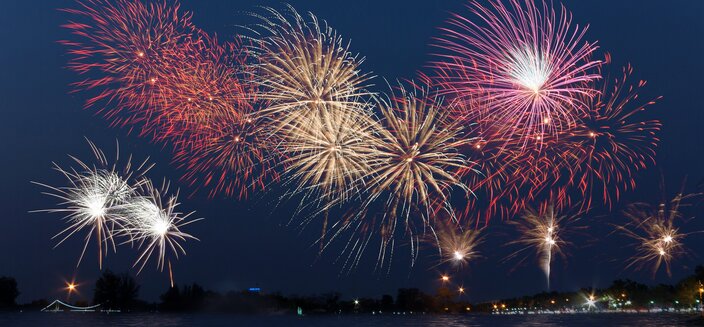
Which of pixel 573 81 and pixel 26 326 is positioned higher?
pixel 573 81

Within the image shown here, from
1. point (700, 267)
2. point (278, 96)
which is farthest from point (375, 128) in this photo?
point (700, 267)

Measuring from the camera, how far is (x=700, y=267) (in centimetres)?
13150

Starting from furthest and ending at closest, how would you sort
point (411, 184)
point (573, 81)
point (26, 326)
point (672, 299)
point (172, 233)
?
point (672, 299) → point (26, 326) → point (172, 233) → point (411, 184) → point (573, 81)

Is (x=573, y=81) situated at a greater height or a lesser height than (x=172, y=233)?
greater

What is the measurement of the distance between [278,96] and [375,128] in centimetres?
420

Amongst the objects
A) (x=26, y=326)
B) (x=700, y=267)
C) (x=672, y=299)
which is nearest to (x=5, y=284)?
(x=26, y=326)

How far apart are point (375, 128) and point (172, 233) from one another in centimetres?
1270

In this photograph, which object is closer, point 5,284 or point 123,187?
point 123,187

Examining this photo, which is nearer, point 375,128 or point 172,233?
point 375,128

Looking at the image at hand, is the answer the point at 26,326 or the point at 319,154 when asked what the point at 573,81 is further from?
the point at 26,326

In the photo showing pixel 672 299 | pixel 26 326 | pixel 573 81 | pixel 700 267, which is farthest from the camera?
pixel 672 299

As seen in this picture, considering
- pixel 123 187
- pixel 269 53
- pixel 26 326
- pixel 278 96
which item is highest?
pixel 269 53

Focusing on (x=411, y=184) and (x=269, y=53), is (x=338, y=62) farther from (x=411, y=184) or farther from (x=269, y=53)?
(x=411, y=184)

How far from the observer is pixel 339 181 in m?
26.1
